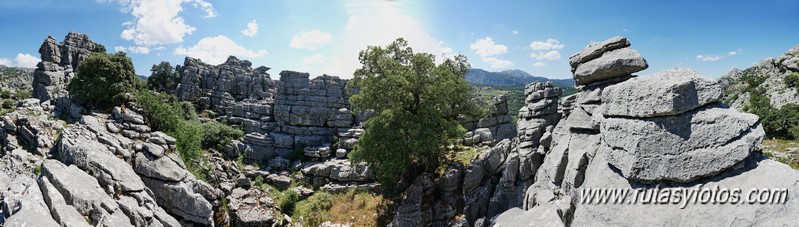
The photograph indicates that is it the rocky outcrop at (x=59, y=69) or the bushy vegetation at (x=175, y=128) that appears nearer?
the bushy vegetation at (x=175, y=128)

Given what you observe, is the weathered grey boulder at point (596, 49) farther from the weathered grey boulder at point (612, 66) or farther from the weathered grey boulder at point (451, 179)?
the weathered grey boulder at point (451, 179)

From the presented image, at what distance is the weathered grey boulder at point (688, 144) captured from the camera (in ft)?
35.6

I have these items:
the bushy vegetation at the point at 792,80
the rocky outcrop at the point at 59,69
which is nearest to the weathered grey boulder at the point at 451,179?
the rocky outcrop at the point at 59,69

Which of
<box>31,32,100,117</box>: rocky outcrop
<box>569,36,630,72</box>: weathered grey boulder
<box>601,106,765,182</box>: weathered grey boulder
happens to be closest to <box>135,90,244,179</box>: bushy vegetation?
<box>31,32,100,117</box>: rocky outcrop

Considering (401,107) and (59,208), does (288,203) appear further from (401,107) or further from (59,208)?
(59,208)

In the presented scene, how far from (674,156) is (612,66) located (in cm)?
843

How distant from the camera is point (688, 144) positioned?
37.5 ft

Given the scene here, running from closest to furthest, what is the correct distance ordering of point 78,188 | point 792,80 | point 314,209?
point 78,188 → point 314,209 → point 792,80

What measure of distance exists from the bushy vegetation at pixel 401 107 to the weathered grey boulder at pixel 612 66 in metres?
9.27

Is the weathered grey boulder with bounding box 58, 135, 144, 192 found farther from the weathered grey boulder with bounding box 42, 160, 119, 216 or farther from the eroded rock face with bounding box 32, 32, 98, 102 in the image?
the eroded rock face with bounding box 32, 32, 98, 102

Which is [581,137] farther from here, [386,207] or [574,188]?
[386,207]

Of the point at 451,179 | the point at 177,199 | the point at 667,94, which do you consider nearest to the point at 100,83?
the point at 177,199

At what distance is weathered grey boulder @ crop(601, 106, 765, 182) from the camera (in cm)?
1086

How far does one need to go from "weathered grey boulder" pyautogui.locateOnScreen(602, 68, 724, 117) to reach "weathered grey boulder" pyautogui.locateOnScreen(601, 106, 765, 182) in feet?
1.08
